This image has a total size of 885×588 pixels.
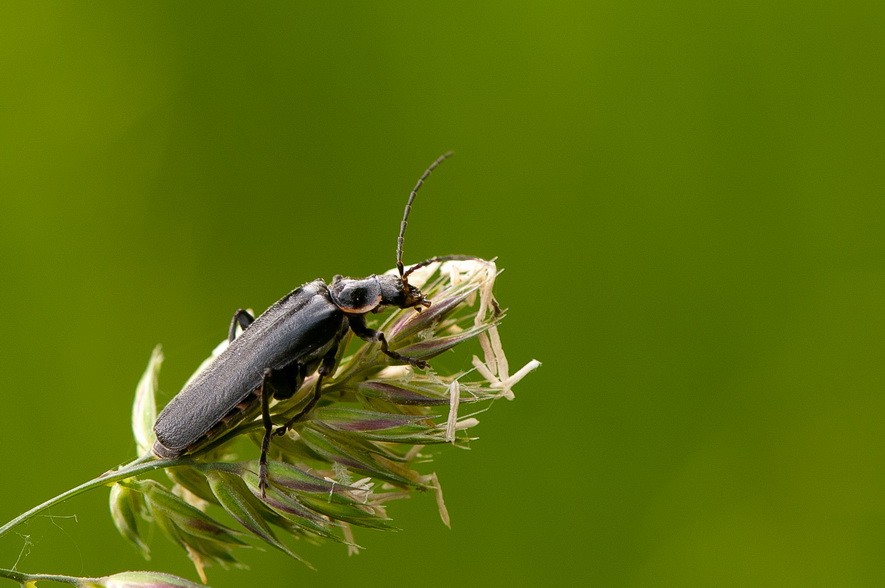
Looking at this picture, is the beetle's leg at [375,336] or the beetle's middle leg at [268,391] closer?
the beetle's middle leg at [268,391]

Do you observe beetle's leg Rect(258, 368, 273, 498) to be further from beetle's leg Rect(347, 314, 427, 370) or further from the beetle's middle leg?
beetle's leg Rect(347, 314, 427, 370)

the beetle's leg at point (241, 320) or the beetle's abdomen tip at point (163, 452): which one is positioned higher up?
the beetle's leg at point (241, 320)

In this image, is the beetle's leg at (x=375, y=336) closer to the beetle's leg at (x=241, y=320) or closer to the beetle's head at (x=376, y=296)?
the beetle's head at (x=376, y=296)

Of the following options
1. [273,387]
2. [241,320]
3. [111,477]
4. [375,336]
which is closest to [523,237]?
[241,320]

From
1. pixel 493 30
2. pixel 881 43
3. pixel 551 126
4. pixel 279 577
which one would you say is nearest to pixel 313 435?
pixel 279 577

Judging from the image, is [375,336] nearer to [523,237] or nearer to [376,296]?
[376,296]

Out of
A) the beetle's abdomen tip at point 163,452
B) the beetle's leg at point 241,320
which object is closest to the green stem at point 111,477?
the beetle's abdomen tip at point 163,452

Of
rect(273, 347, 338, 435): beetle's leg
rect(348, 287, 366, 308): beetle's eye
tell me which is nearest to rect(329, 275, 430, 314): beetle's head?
rect(348, 287, 366, 308): beetle's eye
